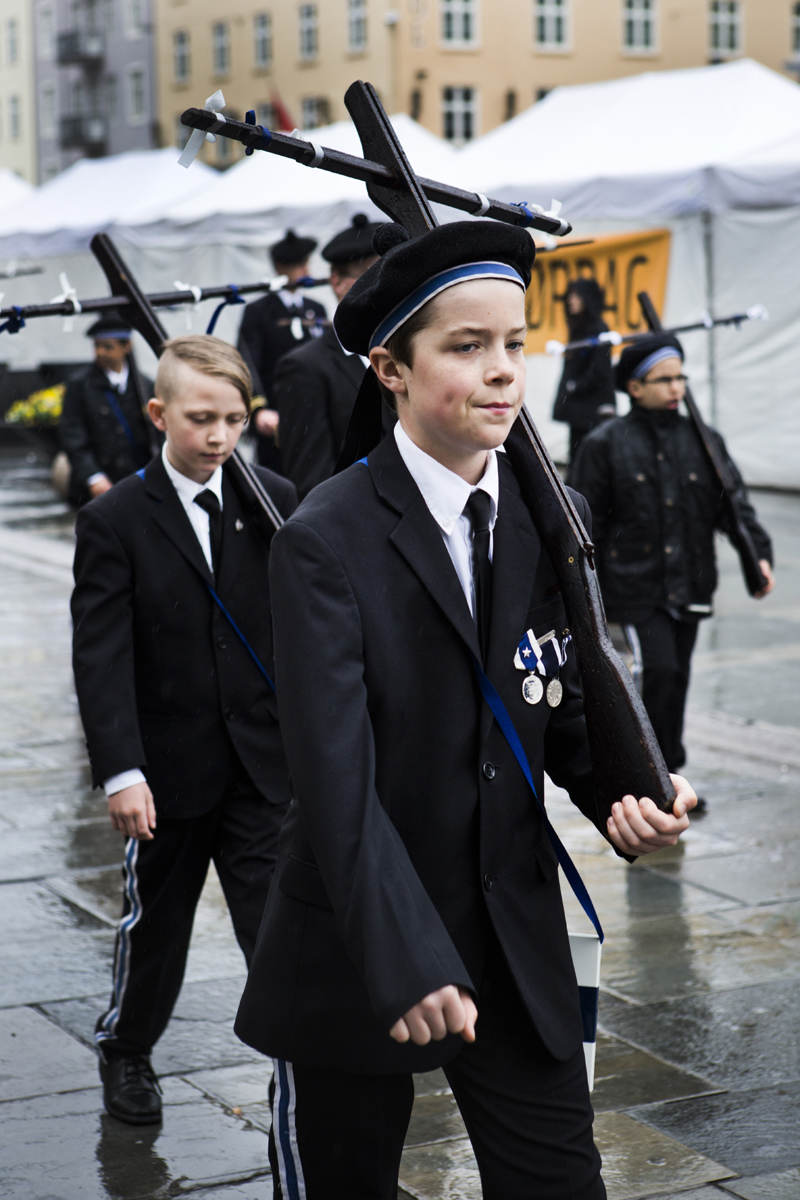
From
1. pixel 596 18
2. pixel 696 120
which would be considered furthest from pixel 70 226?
pixel 596 18

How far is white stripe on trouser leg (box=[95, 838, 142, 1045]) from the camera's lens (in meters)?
4.09

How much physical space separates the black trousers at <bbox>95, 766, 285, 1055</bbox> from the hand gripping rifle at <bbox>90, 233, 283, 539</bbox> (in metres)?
0.61

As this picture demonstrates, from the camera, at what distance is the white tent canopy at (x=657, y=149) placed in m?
16.9

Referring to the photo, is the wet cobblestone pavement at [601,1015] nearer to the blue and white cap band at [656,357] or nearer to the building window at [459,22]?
the blue and white cap band at [656,357]

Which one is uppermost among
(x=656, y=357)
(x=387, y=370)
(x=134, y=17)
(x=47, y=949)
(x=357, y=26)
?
(x=134, y=17)

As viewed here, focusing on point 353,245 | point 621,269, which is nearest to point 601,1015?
point 353,245

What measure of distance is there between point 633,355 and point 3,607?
6.39 meters

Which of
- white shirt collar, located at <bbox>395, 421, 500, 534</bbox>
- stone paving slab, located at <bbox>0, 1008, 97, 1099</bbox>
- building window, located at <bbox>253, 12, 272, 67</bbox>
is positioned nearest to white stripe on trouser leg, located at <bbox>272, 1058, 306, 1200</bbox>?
white shirt collar, located at <bbox>395, 421, 500, 534</bbox>

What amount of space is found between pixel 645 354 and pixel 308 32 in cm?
5111

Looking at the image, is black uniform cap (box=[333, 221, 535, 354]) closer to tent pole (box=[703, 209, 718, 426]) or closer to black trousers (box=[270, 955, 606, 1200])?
black trousers (box=[270, 955, 606, 1200])

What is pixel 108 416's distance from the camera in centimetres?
970

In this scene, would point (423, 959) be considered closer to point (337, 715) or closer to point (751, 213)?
point (337, 715)

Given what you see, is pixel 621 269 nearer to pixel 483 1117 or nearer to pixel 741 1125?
pixel 741 1125

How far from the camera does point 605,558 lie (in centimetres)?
705
